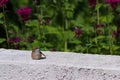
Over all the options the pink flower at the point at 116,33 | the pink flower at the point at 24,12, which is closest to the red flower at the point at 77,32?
the pink flower at the point at 116,33

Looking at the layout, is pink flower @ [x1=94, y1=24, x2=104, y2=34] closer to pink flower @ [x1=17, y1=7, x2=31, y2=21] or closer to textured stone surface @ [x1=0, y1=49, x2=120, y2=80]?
pink flower @ [x1=17, y1=7, x2=31, y2=21]

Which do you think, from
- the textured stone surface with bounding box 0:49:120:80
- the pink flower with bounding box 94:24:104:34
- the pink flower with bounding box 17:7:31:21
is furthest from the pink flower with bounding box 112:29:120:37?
the textured stone surface with bounding box 0:49:120:80

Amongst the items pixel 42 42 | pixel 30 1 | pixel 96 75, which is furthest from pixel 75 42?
pixel 96 75

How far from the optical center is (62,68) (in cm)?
252

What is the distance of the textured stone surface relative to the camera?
245 centimetres

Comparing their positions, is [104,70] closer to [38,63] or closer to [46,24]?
[38,63]

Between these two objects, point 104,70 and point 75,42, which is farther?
point 75,42

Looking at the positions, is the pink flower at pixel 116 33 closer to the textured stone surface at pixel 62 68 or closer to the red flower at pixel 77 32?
the red flower at pixel 77 32

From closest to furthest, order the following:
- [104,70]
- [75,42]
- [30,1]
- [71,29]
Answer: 1. [104,70]
2. [75,42]
3. [71,29]
4. [30,1]

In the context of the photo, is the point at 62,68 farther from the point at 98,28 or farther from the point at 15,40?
the point at 15,40

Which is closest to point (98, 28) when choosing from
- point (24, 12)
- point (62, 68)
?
point (24, 12)

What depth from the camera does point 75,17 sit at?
395 centimetres

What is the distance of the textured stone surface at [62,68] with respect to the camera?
2451 mm

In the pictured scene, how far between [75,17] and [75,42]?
0.46 meters
